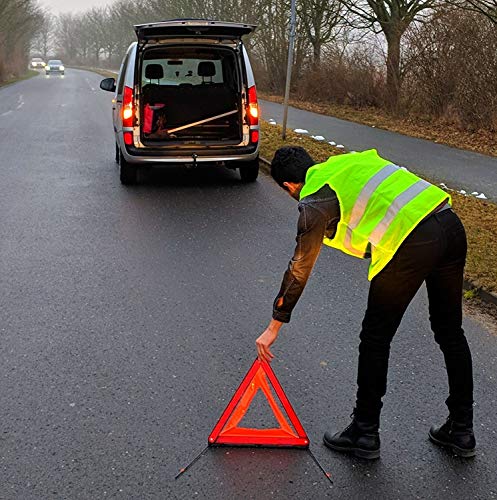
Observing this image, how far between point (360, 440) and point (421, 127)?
13875 mm

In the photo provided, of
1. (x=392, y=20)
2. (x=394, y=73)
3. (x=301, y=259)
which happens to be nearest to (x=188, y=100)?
(x=301, y=259)

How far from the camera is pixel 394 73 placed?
699 inches

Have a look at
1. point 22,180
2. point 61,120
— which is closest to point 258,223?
point 22,180

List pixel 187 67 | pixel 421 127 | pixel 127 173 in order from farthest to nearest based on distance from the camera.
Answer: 1. pixel 421 127
2. pixel 187 67
3. pixel 127 173

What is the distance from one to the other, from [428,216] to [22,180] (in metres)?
7.76

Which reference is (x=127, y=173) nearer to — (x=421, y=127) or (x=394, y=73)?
(x=421, y=127)

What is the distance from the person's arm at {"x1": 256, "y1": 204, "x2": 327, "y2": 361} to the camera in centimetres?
257

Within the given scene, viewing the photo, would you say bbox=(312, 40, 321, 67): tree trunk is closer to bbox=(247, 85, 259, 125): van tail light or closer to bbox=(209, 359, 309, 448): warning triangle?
bbox=(247, 85, 259, 125): van tail light

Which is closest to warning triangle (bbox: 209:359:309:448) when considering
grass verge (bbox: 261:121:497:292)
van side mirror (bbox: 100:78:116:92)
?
grass verge (bbox: 261:121:497:292)

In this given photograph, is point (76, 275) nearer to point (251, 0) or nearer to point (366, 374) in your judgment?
point (366, 374)

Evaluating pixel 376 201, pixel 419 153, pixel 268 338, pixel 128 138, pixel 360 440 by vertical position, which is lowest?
pixel 419 153

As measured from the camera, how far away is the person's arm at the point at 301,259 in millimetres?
2566

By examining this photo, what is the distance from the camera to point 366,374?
2.83 meters

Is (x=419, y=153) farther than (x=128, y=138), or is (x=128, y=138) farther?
(x=419, y=153)
